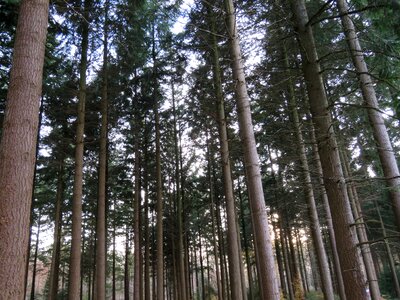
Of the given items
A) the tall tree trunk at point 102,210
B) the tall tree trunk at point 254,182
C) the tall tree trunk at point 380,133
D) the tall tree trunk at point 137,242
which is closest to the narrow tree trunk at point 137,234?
the tall tree trunk at point 137,242

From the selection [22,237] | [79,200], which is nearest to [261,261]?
[22,237]

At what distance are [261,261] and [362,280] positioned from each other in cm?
149

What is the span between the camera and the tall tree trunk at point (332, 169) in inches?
184

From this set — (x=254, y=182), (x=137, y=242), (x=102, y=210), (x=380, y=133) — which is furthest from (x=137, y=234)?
(x=380, y=133)

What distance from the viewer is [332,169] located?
516cm

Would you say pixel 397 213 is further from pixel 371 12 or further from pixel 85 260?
pixel 85 260

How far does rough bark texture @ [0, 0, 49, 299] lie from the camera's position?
129 inches

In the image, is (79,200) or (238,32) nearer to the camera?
(238,32)

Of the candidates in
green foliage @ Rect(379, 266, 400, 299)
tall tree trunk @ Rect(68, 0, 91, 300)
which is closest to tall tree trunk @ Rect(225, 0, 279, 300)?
tall tree trunk @ Rect(68, 0, 91, 300)

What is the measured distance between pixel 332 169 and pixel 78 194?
24.3 feet

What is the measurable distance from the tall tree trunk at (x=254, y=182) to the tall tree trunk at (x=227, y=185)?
11.6 ft

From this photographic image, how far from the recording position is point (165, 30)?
14547mm

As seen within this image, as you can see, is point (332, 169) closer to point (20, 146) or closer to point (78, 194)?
point (20, 146)

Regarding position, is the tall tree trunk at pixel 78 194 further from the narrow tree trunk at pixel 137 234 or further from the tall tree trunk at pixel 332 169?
the tall tree trunk at pixel 332 169
